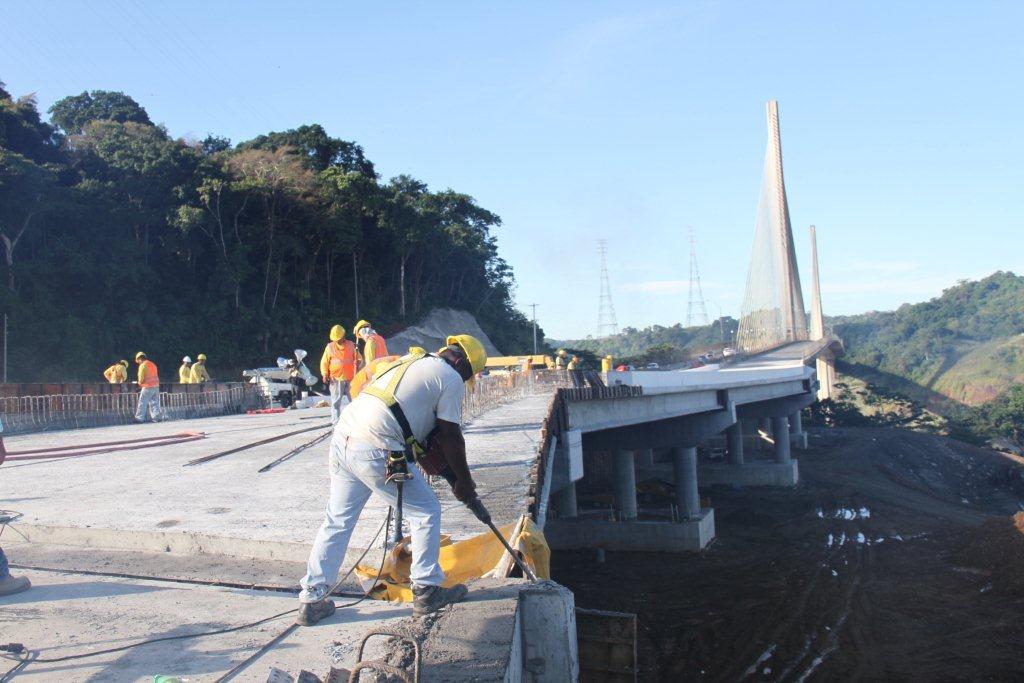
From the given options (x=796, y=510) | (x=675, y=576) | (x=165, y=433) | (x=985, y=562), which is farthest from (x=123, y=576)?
(x=796, y=510)

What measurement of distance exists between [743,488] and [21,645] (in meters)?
40.0

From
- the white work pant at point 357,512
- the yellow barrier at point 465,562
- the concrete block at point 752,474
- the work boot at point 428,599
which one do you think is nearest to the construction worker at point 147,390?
the yellow barrier at point 465,562

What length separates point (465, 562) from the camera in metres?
5.50

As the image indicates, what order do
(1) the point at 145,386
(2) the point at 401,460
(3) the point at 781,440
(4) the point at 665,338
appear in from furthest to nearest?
(4) the point at 665,338, (3) the point at 781,440, (1) the point at 145,386, (2) the point at 401,460

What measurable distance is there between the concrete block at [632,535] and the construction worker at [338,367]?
15.0m

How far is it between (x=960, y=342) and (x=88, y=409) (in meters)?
121

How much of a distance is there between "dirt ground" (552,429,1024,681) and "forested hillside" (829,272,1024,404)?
213 feet

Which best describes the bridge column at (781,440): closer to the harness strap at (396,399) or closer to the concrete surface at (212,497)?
the concrete surface at (212,497)

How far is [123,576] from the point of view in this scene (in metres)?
5.96

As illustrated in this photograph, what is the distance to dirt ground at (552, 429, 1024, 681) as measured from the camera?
13938 mm

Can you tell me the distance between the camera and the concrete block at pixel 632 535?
2670 centimetres

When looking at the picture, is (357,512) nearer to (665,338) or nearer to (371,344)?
(371,344)

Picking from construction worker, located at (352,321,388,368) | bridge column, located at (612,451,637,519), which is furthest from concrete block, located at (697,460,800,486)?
construction worker, located at (352,321,388,368)

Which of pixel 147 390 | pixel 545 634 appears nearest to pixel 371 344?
pixel 545 634
